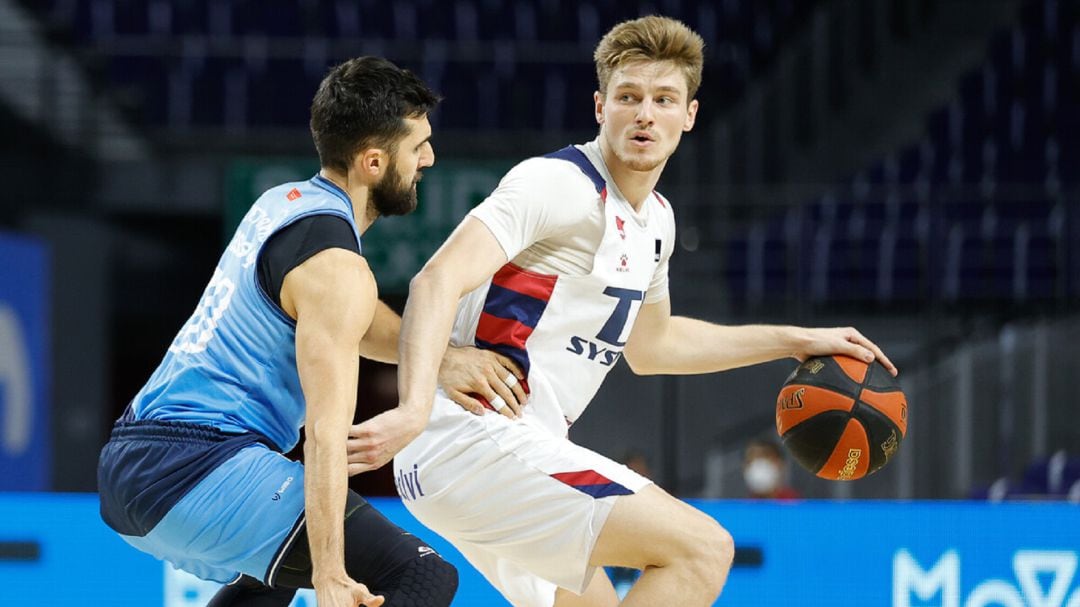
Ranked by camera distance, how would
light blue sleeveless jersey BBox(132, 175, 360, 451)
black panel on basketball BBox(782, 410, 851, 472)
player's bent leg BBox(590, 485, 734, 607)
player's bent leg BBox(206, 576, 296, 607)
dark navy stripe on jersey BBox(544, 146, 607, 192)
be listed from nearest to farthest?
1. light blue sleeveless jersey BBox(132, 175, 360, 451)
2. player's bent leg BBox(590, 485, 734, 607)
3. player's bent leg BBox(206, 576, 296, 607)
4. dark navy stripe on jersey BBox(544, 146, 607, 192)
5. black panel on basketball BBox(782, 410, 851, 472)

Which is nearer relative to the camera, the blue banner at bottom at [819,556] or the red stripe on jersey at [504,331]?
the red stripe on jersey at [504,331]

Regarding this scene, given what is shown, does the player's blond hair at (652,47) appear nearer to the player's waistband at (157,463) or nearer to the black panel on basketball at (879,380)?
the black panel on basketball at (879,380)

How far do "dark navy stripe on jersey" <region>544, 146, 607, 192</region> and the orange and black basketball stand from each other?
2.61ft

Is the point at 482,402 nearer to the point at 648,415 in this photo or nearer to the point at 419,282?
the point at 419,282

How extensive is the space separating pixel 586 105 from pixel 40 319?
438 centimetres

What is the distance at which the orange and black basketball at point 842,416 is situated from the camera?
3.79m

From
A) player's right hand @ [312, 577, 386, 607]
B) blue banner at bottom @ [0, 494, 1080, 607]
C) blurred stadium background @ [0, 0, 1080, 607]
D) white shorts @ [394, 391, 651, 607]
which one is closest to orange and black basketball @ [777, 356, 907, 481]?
white shorts @ [394, 391, 651, 607]

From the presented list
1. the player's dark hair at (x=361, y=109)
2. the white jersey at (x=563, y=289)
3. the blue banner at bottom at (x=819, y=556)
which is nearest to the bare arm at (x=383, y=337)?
the white jersey at (x=563, y=289)

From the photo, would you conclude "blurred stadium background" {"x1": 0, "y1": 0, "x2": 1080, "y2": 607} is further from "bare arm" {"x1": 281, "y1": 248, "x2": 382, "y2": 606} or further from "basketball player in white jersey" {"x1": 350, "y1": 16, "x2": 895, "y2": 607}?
"bare arm" {"x1": 281, "y1": 248, "x2": 382, "y2": 606}

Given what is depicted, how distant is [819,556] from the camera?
5141mm

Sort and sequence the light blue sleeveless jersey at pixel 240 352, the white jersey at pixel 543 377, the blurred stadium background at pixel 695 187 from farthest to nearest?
the blurred stadium background at pixel 695 187
the white jersey at pixel 543 377
the light blue sleeveless jersey at pixel 240 352

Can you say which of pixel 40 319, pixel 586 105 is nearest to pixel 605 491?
pixel 40 319

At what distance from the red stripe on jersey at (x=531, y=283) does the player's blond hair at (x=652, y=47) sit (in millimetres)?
503

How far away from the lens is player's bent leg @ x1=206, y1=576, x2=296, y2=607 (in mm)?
3436
